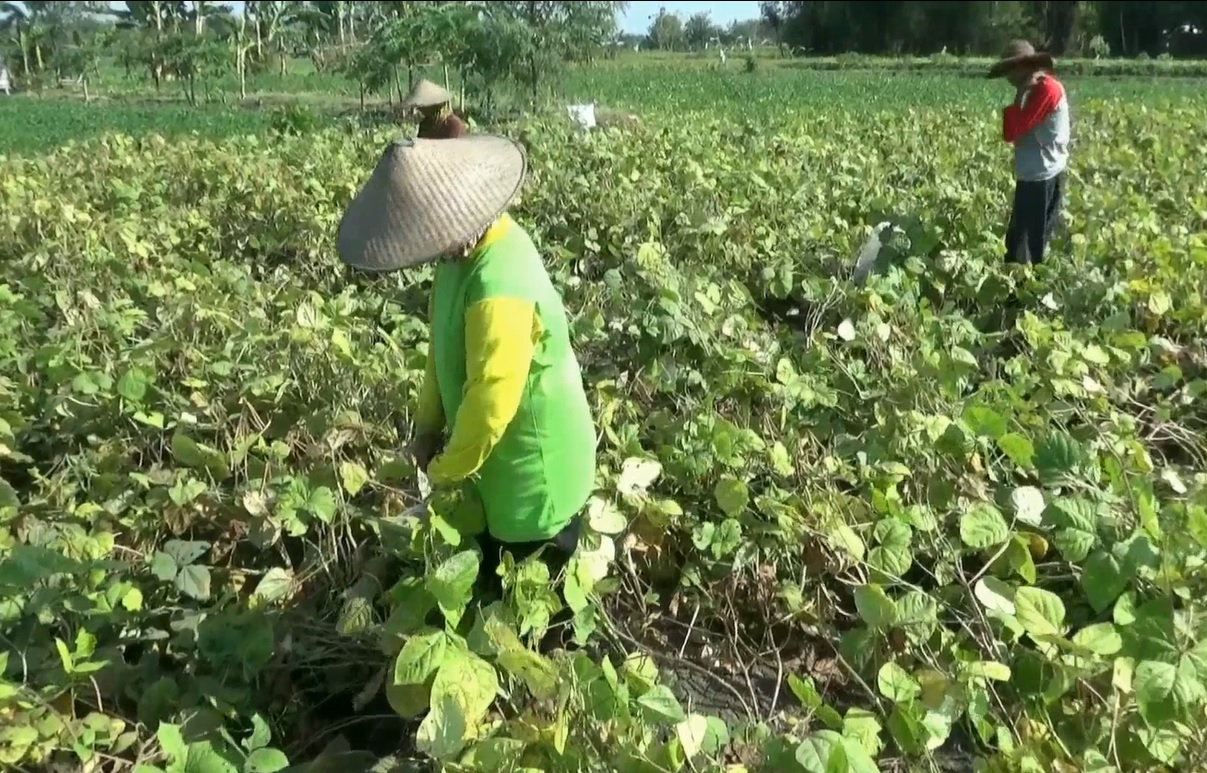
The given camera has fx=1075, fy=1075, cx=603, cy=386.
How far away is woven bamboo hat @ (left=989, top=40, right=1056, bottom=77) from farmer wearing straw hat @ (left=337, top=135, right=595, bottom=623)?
3.83 meters

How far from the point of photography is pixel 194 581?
93.7 inches

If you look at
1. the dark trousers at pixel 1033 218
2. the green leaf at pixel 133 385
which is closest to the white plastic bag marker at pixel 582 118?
the dark trousers at pixel 1033 218

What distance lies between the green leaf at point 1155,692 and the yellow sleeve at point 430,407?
4.83 ft

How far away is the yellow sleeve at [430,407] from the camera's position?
7.91ft

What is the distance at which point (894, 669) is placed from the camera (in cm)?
191

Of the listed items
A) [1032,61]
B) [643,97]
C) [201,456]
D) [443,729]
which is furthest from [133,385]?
[643,97]

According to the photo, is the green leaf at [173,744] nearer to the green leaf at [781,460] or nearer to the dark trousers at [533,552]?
the dark trousers at [533,552]

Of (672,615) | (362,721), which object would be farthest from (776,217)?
(362,721)

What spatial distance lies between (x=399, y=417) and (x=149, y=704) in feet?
4.30

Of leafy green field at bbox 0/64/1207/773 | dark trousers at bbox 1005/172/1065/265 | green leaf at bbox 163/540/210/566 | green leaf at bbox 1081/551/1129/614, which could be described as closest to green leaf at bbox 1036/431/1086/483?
leafy green field at bbox 0/64/1207/773

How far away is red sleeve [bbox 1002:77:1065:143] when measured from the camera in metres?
5.12

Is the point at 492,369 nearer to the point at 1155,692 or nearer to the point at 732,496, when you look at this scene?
the point at 732,496

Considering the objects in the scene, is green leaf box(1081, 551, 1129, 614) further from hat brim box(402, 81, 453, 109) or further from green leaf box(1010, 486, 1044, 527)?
hat brim box(402, 81, 453, 109)

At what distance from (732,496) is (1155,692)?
1117mm
